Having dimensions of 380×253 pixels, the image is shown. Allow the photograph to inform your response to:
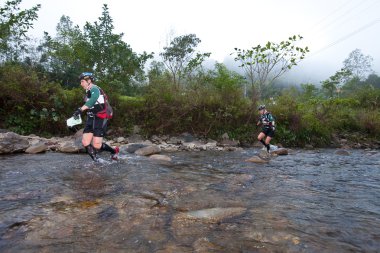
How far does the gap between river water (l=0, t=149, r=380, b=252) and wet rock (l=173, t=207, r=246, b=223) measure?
1 centimetres

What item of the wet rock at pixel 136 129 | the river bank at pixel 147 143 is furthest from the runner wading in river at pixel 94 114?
the wet rock at pixel 136 129

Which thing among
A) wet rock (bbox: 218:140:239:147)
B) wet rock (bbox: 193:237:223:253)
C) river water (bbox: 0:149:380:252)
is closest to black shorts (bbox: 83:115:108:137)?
river water (bbox: 0:149:380:252)

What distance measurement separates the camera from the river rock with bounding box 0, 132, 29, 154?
9.47 m

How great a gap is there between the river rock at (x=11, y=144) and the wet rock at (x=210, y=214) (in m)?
8.34

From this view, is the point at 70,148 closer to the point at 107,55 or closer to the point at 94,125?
the point at 94,125

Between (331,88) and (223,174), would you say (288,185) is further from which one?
(331,88)

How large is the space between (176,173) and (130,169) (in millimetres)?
1260

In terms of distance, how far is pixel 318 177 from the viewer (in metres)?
7.26

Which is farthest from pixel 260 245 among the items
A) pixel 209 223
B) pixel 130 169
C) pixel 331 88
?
pixel 331 88

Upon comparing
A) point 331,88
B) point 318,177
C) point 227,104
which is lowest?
point 318,177

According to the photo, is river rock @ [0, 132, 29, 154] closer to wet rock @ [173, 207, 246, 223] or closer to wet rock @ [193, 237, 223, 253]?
wet rock @ [173, 207, 246, 223]

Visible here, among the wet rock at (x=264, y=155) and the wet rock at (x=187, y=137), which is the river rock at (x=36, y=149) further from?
the wet rock at (x=264, y=155)

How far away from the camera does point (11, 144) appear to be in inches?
382

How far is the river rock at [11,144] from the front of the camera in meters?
9.47
